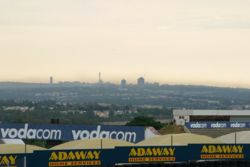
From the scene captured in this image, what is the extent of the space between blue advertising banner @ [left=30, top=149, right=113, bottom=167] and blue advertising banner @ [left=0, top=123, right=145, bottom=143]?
28.4 metres

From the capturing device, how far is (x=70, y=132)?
64.6 meters

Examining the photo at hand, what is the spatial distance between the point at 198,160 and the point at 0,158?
11.3 metres

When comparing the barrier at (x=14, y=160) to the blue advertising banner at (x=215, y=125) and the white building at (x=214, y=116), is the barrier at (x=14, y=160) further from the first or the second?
the white building at (x=214, y=116)

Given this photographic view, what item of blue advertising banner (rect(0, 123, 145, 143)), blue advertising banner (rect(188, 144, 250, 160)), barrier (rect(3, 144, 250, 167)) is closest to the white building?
blue advertising banner (rect(0, 123, 145, 143))

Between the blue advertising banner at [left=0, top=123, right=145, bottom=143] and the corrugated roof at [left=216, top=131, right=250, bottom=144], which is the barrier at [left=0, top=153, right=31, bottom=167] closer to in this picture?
the corrugated roof at [left=216, top=131, right=250, bottom=144]

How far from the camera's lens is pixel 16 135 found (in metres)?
65.7

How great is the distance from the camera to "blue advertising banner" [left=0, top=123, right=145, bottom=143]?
6406cm

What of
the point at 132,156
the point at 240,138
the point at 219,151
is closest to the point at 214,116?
the point at 240,138

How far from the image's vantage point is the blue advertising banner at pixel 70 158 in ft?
110

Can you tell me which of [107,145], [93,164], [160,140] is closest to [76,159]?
[93,164]

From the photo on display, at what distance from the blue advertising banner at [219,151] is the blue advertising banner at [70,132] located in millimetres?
25705

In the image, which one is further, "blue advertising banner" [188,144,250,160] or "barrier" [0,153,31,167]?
"blue advertising banner" [188,144,250,160]

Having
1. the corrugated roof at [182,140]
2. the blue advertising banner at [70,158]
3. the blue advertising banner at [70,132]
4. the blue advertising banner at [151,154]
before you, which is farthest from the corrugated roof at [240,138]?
the blue advertising banner at [70,158]

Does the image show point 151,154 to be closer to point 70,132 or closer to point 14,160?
point 14,160
